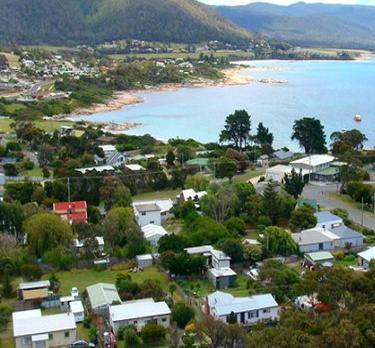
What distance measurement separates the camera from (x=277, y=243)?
12.0 metres

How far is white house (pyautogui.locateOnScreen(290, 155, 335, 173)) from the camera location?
62.9 feet

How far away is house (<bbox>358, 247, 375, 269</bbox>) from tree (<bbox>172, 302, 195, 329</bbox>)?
12.9 ft

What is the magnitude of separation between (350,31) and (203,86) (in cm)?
12879

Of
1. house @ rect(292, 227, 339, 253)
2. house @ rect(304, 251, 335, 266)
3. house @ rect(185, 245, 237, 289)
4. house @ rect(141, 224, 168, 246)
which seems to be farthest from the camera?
house @ rect(141, 224, 168, 246)

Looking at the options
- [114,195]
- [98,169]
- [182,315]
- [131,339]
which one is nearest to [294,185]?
[114,195]

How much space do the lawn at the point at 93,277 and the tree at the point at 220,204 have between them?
286 cm

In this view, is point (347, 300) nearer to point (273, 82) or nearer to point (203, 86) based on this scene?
point (203, 86)

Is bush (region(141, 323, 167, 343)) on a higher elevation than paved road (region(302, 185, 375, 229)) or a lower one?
higher

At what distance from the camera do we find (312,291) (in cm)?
877

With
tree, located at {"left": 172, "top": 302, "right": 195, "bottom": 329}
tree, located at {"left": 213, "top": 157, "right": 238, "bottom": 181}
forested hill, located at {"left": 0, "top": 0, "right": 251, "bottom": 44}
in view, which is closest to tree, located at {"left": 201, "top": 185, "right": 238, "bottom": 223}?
tree, located at {"left": 213, "top": 157, "right": 238, "bottom": 181}

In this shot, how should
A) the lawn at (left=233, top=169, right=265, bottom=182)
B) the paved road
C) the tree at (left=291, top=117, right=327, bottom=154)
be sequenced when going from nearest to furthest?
the paved road → the lawn at (left=233, top=169, right=265, bottom=182) → the tree at (left=291, top=117, right=327, bottom=154)

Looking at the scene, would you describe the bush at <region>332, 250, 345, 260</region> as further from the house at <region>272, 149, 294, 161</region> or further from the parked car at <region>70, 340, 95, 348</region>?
the house at <region>272, 149, 294, 161</region>

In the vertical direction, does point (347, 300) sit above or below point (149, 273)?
above

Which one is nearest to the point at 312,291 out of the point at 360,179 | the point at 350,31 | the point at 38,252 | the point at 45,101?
the point at 38,252
